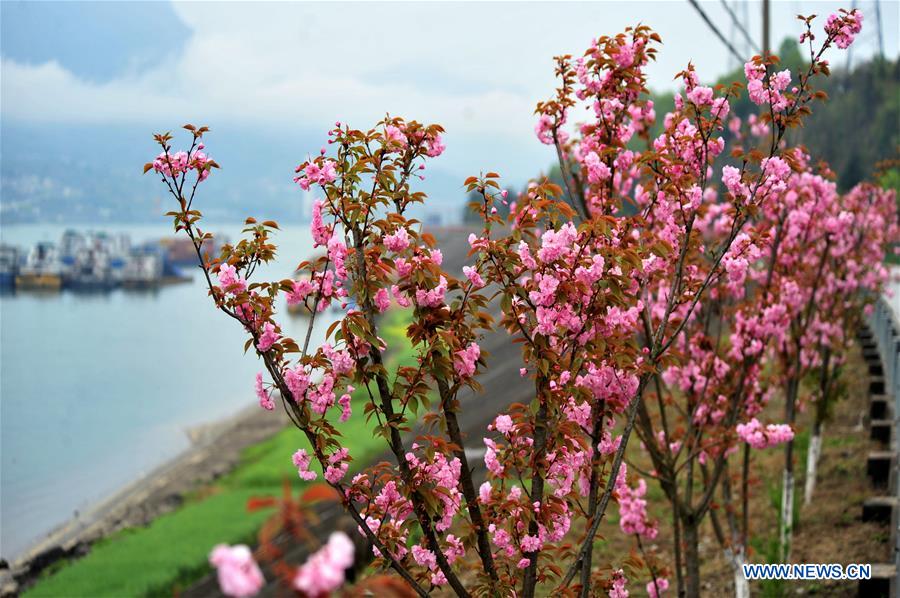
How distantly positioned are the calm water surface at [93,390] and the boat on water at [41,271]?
255mm

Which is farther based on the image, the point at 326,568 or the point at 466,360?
the point at 466,360

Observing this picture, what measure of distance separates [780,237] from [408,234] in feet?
13.2

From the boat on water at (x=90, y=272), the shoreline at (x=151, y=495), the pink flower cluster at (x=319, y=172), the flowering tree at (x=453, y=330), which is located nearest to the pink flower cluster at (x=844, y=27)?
the flowering tree at (x=453, y=330)

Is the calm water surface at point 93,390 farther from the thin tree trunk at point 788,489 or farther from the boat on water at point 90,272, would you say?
the thin tree trunk at point 788,489

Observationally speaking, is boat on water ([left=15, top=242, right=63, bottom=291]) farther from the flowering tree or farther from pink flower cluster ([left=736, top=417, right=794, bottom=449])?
pink flower cluster ([left=736, top=417, right=794, bottom=449])

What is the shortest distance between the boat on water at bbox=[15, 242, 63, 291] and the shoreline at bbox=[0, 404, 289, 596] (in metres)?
4.81

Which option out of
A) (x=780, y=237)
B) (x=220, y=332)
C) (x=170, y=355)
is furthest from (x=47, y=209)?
(x=780, y=237)

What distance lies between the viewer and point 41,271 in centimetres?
1773

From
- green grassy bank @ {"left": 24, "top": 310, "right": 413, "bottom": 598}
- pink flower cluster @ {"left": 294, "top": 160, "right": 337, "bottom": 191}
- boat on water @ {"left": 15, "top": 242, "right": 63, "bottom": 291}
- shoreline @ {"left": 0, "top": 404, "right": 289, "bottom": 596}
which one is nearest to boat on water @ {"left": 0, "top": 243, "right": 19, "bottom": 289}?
boat on water @ {"left": 15, "top": 242, "right": 63, "bottom": 291}

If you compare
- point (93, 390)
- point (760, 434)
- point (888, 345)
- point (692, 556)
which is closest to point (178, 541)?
point (692, 556)

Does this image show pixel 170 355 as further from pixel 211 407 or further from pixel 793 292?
pixel 793 292

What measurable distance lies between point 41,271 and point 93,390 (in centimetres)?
335

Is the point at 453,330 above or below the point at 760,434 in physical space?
above

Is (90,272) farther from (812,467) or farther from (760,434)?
(760,434)
